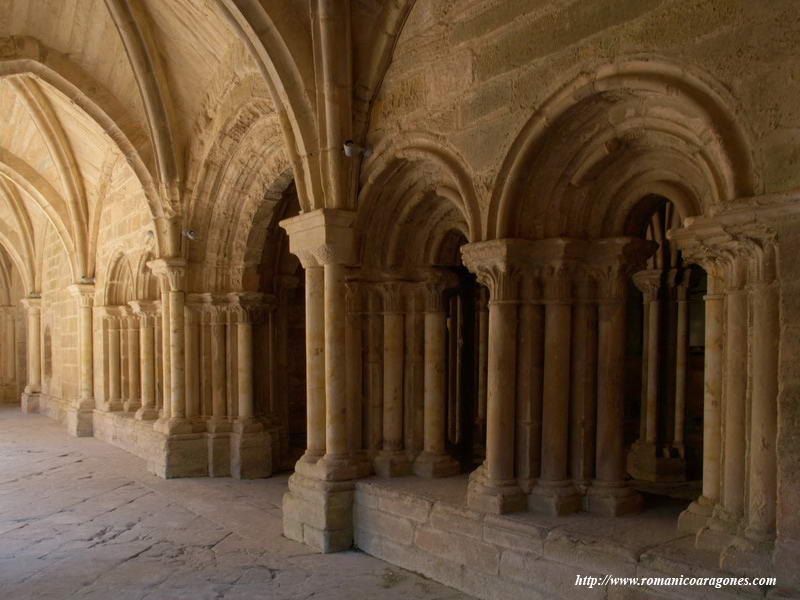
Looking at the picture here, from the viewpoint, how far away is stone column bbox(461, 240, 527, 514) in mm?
4242

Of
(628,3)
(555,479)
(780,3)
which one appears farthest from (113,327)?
(780,3)

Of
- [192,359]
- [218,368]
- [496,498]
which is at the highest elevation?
[192,359]

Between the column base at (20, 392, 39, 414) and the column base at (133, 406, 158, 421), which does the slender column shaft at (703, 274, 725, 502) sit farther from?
the column base at (20, 392, 39, 414)

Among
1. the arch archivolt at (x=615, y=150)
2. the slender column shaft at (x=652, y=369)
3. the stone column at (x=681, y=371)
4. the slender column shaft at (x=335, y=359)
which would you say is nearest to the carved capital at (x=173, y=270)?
the slender column shaft at (x=335, y=359)

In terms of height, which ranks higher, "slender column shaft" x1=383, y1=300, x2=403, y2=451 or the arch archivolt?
the arch archivolt

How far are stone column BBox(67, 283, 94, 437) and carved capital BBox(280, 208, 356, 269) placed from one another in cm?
703

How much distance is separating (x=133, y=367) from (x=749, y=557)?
9.08 metres

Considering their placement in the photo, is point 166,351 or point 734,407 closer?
point 734,407

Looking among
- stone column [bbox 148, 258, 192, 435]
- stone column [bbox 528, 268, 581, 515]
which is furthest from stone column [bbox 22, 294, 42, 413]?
stone column [bbox 528, 268, 581, 515]

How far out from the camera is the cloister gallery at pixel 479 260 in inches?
122

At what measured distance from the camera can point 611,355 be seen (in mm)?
4262

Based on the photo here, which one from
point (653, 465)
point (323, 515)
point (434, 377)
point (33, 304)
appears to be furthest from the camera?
point (33, 304)

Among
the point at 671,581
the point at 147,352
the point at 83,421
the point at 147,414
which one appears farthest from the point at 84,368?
the point at 671,581

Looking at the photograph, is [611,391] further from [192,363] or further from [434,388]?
[192,363]
